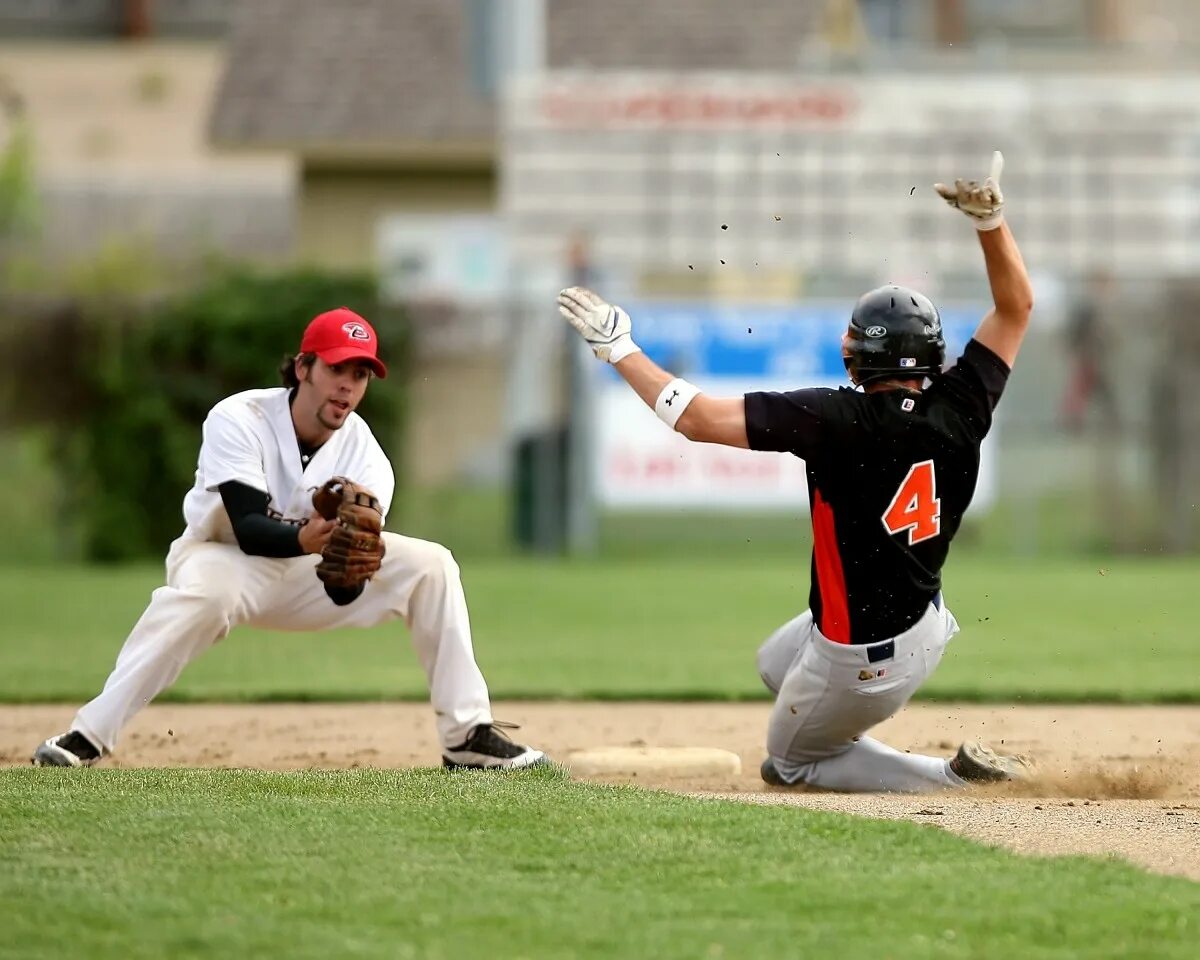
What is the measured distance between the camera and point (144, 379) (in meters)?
17.8

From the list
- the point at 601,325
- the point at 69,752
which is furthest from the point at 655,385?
the point at 69,752

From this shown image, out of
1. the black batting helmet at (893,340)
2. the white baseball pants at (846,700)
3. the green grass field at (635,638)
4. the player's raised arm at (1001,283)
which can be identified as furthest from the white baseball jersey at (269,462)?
the green grass field at (635,638)

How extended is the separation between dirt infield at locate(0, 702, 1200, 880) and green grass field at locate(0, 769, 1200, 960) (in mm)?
438

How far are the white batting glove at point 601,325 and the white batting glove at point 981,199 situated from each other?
3.55 feet

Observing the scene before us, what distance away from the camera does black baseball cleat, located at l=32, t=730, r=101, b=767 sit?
6285 millimetres

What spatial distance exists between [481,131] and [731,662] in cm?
1411

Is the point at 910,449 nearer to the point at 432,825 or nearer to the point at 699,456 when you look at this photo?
the point at 432,825

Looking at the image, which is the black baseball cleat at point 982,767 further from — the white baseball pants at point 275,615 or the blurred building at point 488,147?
the blurred building at point 488,147

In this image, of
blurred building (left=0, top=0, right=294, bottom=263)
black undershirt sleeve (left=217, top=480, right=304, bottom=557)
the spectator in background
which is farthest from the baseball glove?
blurred building (left=0, top=0, right=294, bottom=263)

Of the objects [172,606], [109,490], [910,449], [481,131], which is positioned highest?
[481,131]

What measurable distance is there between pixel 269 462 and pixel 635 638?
5.58m

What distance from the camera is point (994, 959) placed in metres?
4.00

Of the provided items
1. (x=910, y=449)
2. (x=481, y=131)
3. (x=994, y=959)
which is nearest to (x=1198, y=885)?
(x=994, y=959)

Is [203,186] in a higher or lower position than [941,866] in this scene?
higher
